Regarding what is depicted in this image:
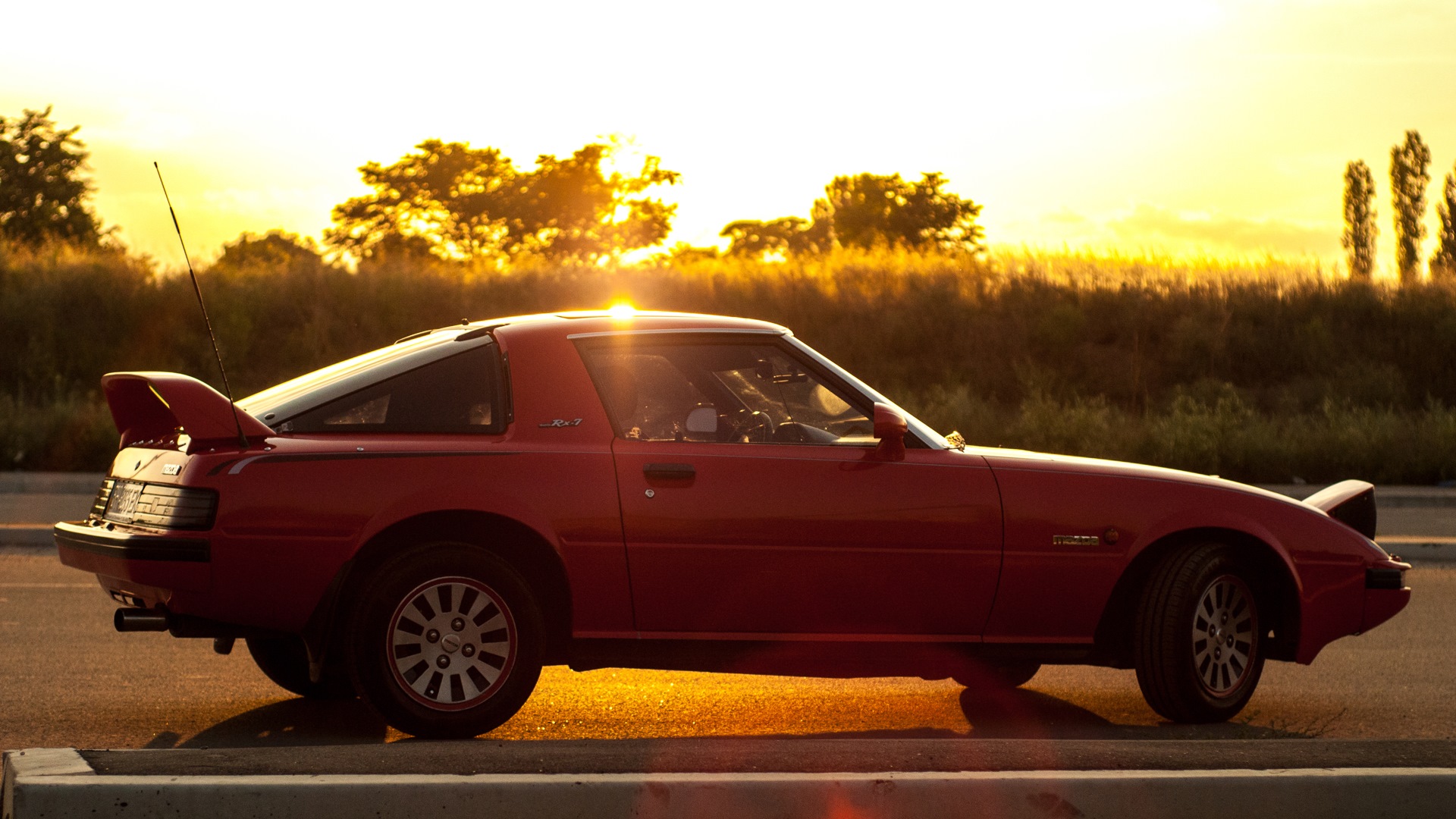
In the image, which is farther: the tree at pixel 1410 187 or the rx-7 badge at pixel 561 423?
the tree at pixel 1410 187

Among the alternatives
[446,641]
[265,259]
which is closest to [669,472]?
[446,641]

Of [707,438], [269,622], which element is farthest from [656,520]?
[269,622]

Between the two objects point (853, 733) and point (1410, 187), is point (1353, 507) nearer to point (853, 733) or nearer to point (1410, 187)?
point (853, 733)

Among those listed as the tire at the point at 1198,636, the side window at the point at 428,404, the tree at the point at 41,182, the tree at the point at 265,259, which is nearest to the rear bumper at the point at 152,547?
the side window at the point at 428,404

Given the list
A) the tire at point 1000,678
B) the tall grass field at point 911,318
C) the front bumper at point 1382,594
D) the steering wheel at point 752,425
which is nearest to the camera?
the steering wheel at point 752,425

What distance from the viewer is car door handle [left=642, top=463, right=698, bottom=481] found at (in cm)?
549

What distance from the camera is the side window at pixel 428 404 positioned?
18.0ft

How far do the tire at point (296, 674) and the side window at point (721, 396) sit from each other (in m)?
1.75

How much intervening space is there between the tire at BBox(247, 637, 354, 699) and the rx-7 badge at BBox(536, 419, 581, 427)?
5.20 ft

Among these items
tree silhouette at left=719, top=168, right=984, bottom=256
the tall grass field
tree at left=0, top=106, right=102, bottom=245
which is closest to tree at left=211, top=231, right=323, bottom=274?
the tall grass field

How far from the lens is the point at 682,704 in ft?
21.5

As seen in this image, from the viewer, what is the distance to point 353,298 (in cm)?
2886

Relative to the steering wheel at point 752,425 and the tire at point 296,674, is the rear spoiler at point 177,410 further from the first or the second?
the steering wheel at point 752,425

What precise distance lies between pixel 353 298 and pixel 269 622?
24346 millimetres
